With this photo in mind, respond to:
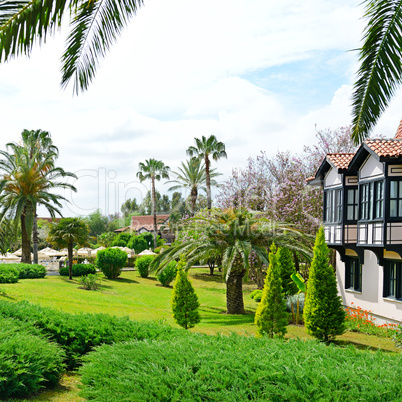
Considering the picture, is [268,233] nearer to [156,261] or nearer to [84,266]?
[156,261]

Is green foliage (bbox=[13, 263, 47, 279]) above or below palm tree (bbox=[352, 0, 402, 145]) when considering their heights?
below

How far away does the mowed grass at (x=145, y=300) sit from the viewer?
1562 centimetres

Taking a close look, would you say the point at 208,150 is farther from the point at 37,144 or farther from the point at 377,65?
the point at 377,65

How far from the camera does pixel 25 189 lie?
31.0 m

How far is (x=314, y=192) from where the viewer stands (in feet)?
93.7

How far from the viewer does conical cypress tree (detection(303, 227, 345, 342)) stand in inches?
547

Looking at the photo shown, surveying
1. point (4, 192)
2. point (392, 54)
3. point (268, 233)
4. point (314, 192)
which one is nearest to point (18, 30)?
point (392, 54)

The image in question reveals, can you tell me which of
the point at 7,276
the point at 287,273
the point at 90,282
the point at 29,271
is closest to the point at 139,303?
the point at 90,282

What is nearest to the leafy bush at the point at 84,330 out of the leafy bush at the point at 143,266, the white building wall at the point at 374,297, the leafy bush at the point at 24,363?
the leafy bush at the point at 24,363

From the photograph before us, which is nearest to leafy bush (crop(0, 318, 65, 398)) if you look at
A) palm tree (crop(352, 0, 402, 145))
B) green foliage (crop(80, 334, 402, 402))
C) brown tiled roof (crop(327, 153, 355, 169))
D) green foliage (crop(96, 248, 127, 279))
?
green foliage (crop(80, 334, 402, 402))

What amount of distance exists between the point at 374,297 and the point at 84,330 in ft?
44.5

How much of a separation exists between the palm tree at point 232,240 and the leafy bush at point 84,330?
10915mm

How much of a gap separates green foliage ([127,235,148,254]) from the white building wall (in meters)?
37.7

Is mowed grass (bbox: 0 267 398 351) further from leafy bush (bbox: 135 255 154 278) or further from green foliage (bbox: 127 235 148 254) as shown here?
green foliage (bbox: 127 235 148 254)
